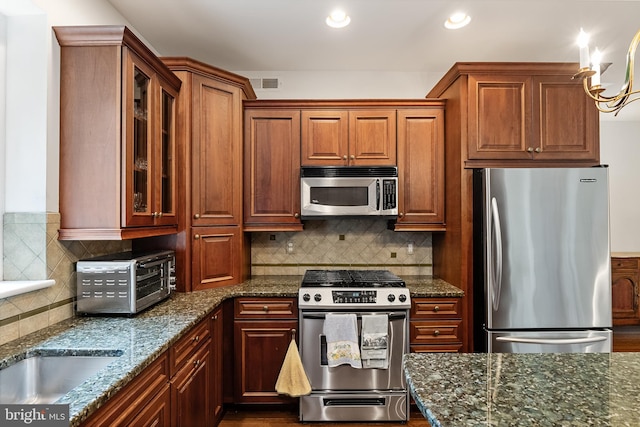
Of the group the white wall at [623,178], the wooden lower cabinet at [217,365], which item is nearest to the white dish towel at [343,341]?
the wooden lower cabinet at [217,365]

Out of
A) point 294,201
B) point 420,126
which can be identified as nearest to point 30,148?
point 294,201

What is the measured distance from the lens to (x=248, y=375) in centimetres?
258

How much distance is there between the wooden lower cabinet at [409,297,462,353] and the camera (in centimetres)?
259

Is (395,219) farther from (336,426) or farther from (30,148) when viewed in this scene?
(30,148)

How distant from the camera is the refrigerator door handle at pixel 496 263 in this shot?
2393 mm

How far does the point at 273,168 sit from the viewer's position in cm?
291

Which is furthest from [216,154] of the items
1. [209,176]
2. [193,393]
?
[193,393]

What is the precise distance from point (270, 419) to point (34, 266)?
180 cm

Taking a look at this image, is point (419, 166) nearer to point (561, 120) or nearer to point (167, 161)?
point (561, 120)

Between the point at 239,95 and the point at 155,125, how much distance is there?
84cm

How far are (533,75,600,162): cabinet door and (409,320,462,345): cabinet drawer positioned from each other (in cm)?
136

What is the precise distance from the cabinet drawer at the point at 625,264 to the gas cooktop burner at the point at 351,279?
3.23 m

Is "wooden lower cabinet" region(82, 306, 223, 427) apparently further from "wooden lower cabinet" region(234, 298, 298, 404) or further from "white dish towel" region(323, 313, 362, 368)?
"white dish towel" region(323, 313, 362, 368)

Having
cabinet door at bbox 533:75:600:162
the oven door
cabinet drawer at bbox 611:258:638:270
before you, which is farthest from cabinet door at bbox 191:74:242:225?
cabinet drawer at bbox 611:258:638:270
